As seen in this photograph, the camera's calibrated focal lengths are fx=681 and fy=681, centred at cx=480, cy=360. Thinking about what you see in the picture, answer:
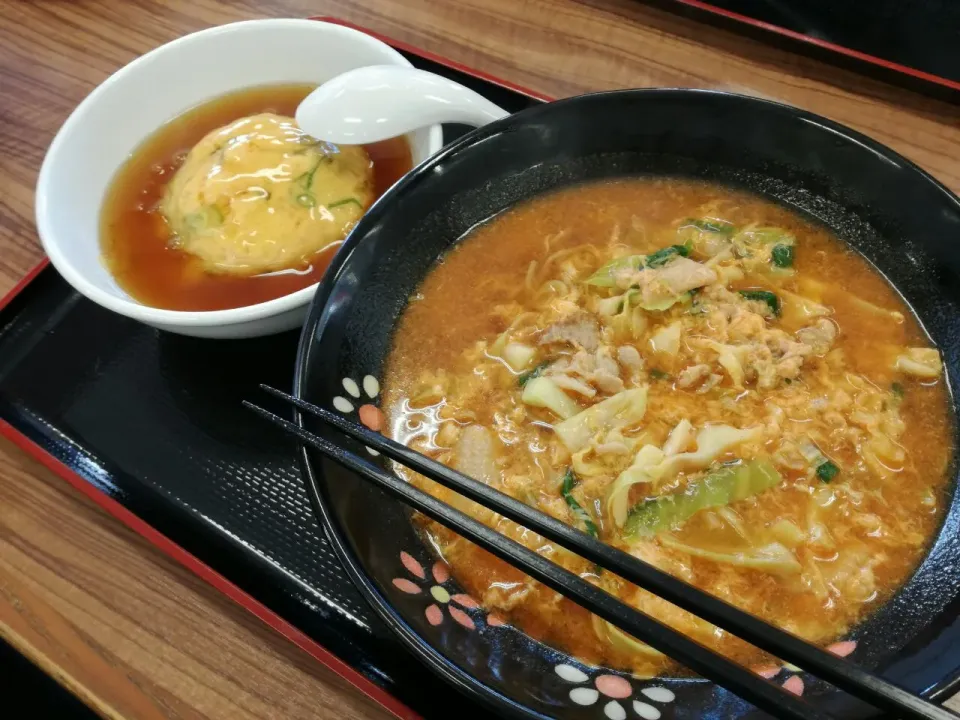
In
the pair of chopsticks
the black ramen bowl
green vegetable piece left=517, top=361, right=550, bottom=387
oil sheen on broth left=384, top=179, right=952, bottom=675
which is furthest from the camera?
green vegetable piece left=517, top=361, right=550, bottom=387

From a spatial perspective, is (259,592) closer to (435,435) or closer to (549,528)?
(435,435)

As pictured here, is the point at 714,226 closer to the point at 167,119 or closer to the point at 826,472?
the point at 826,472

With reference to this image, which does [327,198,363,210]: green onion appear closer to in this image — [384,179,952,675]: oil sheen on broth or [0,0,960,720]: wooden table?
[384,179,952,675]: oil sheen on broth

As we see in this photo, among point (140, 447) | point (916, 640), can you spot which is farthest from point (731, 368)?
point (140, 447)

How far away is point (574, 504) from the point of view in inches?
54.7

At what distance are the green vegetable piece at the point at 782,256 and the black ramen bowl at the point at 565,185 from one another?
14cm

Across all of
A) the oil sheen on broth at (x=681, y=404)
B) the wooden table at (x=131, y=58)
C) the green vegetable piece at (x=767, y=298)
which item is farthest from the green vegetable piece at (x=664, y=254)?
the wooden table at (x=131, y=58)

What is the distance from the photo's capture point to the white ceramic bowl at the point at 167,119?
1615 millimetres

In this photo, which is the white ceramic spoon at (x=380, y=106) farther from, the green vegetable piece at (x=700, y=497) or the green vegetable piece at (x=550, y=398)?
the green vegetable piece at (x=700, y=497)

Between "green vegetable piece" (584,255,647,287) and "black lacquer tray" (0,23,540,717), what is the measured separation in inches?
32.0

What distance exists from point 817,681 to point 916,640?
0.19 metres

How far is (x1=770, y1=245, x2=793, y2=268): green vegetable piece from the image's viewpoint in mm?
1703

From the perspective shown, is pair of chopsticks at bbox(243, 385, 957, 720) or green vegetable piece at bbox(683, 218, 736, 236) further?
green vegetable piece at bbox(683, 218, 736, 236)

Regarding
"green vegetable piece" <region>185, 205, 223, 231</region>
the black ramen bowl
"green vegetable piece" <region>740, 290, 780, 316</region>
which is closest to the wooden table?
the black ramen bowl
